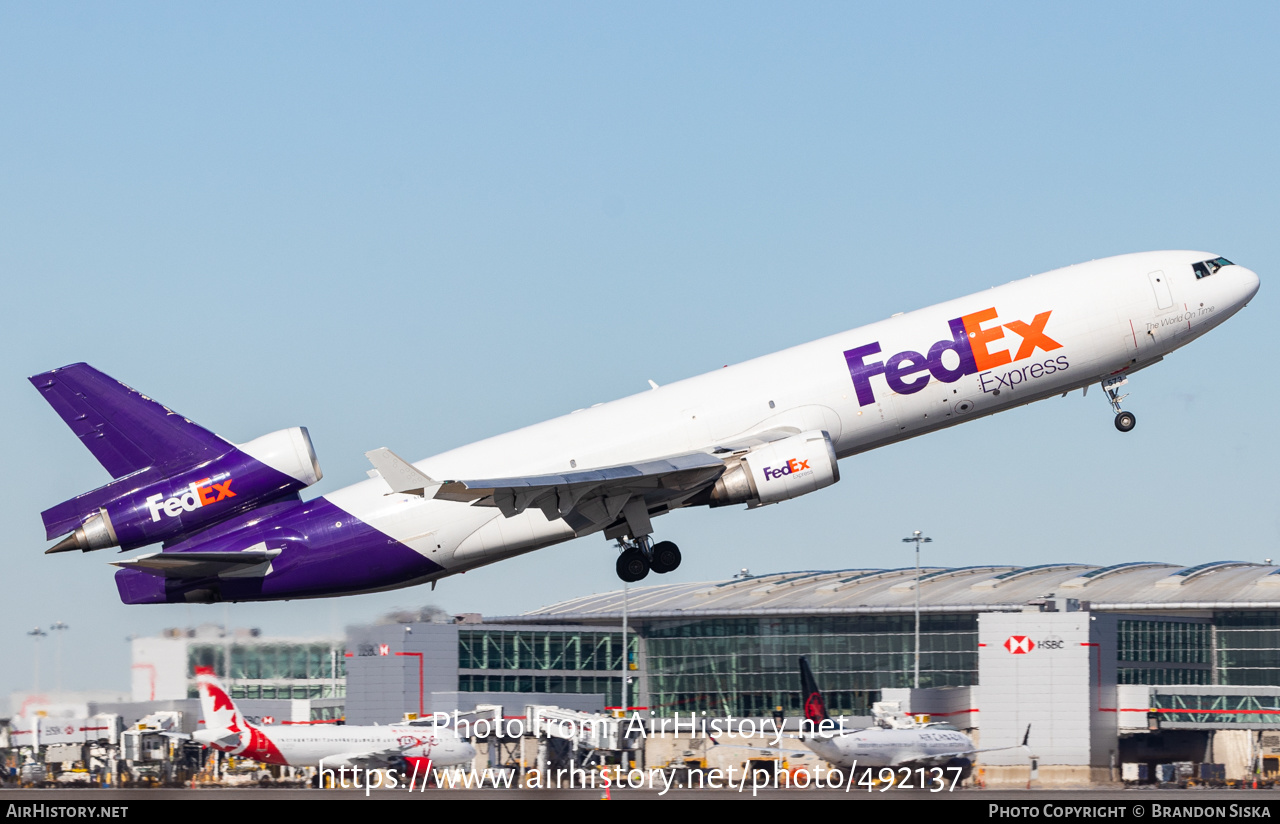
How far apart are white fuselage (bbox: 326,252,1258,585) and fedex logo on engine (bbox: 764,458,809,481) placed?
1648mm

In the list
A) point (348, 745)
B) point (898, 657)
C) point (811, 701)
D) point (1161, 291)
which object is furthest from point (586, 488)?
point (898, 657)

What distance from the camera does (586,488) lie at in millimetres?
42219

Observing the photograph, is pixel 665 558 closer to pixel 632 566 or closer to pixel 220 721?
pixel 632 566

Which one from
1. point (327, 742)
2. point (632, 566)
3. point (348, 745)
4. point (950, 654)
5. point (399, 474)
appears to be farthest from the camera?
point (950, 654)

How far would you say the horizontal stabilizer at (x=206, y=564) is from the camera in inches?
1689

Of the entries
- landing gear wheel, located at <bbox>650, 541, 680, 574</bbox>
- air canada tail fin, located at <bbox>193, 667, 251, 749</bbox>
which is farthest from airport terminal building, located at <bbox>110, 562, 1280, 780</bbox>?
landing gear wheel, located at <bbox>650, 541, 680, 574</bbox>

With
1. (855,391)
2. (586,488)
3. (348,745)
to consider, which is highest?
(855,391)

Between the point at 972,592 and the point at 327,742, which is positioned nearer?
the point at 327,742

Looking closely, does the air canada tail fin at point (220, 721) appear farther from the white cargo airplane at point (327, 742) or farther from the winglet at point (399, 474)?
the winglet at point (399, 474)

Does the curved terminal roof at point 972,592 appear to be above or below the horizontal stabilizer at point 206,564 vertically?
below

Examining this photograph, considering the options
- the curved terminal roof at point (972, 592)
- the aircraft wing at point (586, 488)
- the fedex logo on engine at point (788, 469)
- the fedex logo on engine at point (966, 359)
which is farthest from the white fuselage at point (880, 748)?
the curved terminal roof at point (972, 592)

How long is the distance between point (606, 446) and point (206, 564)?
12.5 metres

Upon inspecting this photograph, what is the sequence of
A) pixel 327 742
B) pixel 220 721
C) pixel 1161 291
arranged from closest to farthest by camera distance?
1. pixel 1161 291
2. pixel 220 721
3. pixel 327 742

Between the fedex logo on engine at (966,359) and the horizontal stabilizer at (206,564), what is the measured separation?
18.7 m
